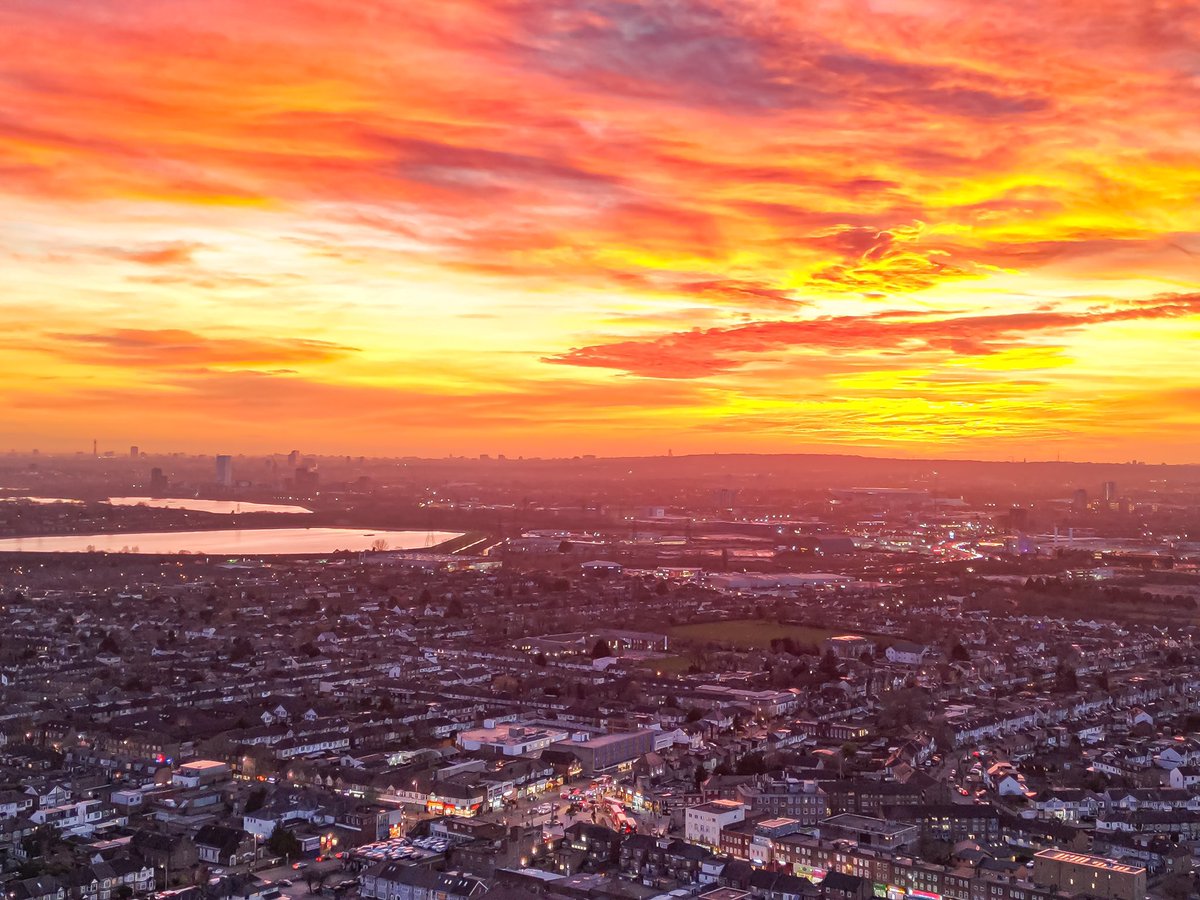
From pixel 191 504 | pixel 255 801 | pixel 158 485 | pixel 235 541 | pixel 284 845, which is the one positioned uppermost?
pixel 158 485

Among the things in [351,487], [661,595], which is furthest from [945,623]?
[351,487]

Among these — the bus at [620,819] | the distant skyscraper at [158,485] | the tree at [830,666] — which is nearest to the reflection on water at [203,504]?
the distant skyscraper at [158,485]

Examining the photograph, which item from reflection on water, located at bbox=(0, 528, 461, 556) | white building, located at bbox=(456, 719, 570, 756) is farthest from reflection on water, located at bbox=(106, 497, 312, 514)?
white building, located at bbox=(456, 719, 570, 756)

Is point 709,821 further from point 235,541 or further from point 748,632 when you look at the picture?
point 235,541

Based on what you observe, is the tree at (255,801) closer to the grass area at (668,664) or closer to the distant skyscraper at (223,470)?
the grass area at (668,664)

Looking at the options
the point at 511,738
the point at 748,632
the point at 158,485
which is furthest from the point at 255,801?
the point at 158,485

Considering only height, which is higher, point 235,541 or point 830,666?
point 235,541

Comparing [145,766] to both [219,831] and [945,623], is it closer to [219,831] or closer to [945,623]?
[219,831]

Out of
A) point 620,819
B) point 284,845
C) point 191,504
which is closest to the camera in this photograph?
point 284,845
